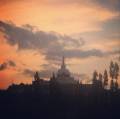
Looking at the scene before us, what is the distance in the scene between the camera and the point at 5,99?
175875 mm

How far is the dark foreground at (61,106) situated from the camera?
15012 centimetres

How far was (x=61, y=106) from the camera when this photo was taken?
156 m

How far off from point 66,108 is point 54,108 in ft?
12.4

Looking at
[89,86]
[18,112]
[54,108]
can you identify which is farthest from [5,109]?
[89,86]

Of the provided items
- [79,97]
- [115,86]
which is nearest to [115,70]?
[115,86]

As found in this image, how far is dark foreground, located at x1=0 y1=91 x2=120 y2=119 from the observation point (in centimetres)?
15012

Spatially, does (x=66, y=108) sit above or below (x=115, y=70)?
below

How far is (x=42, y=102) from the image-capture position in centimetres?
16038

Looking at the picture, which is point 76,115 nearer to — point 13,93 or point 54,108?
point 54,108

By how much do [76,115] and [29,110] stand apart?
1524 centimetres

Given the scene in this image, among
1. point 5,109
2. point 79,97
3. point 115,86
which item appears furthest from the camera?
point 115,86

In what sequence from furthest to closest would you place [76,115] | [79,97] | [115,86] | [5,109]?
[115,86], [79,97], [5,109], [76,115]

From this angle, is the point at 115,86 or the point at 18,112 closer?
the point at 18,112

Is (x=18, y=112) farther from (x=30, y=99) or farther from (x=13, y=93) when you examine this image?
(x=13, y=93)
